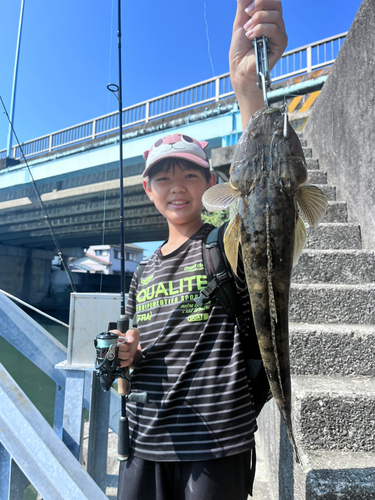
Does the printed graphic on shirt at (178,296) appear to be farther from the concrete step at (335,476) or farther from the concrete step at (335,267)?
the concrete step at (335,267)

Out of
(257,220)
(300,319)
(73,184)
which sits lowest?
(300,319)

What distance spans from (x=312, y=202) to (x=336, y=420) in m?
1.49

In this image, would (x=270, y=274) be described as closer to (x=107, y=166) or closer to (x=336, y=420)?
(x=336, y=420)

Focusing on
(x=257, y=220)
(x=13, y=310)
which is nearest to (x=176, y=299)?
(x=257, y=220)

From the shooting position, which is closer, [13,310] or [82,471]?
[82,471]

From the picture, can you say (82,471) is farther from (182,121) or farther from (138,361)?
(182,121)

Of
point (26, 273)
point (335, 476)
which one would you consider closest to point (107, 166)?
point (335, 476)

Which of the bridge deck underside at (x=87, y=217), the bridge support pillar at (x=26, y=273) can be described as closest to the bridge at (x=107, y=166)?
the bridge deck underside at (x=87, y=217)

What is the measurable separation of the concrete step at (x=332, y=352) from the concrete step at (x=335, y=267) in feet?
2.73

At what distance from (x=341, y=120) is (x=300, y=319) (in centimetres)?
291

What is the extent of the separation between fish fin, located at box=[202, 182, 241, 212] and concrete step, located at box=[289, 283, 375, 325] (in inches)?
65.2

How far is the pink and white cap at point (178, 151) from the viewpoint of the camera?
5.75 ft

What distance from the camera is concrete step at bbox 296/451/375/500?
1506 mm

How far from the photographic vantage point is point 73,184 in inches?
629
